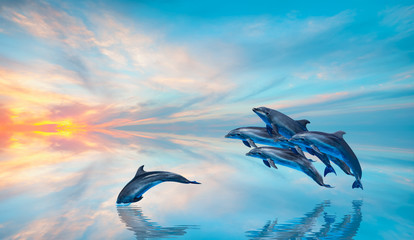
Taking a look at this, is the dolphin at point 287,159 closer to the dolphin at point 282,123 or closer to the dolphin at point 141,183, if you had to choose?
the dolphin at point 282,123

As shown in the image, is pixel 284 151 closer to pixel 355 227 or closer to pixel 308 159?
pixel 308 159

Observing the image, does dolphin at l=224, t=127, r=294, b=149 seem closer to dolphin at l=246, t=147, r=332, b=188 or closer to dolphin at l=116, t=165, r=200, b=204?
dolphin at l=246, t=147, r=332, b=188

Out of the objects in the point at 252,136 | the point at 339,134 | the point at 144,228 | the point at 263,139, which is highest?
the point at 252,136

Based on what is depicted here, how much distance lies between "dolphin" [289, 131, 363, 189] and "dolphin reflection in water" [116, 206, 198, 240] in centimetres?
652

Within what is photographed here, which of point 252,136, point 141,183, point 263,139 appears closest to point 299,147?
point 263,139

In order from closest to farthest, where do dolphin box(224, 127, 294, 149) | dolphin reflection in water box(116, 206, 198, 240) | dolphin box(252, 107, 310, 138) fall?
dolphin reflection in water box(116, 206, 198, 240) < dolphin box(252, 107, 310, 138) < dolphin box(224, 127, 294, 149)

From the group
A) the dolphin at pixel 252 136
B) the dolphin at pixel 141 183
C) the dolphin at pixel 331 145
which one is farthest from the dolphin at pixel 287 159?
the dolphin at pixel 141 183

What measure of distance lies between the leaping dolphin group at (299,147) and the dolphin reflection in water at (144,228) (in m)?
6.09

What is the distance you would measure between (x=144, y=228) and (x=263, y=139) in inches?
320

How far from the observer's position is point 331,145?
45.2 ft

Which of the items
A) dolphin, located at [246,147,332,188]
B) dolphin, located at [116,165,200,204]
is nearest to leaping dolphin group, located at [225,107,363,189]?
dolphin, located at [246,147,332,188]

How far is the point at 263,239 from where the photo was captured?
35.7ft

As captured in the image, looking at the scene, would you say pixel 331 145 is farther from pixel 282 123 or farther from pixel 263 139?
pixel 263 139

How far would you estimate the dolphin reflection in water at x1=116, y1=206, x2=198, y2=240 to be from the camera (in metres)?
11.2
